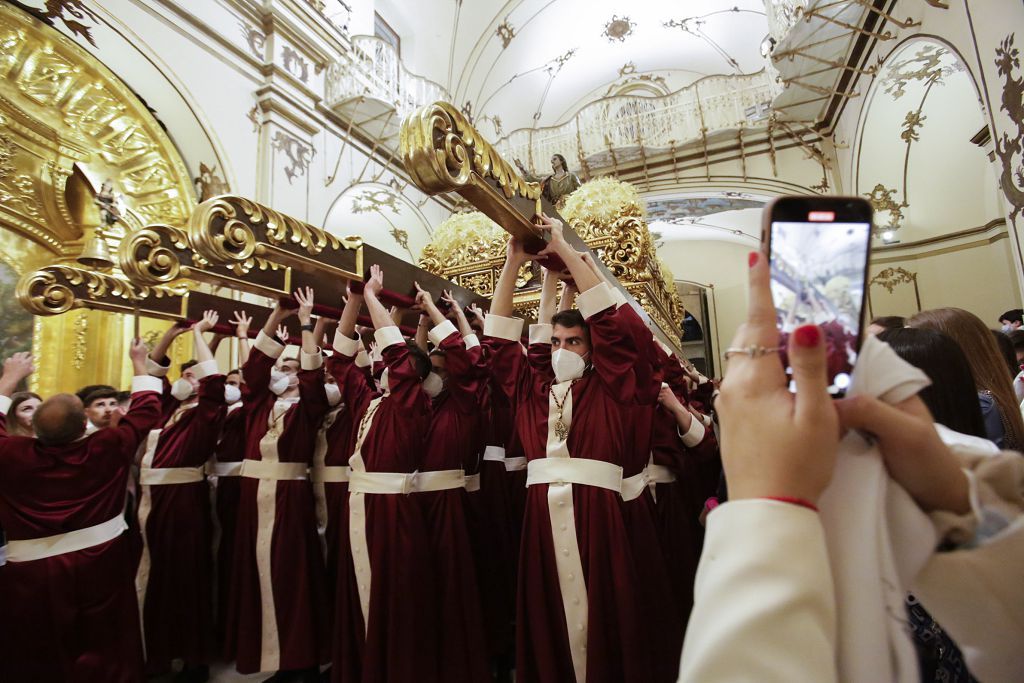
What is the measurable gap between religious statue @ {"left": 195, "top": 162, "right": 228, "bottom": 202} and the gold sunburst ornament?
8442mm

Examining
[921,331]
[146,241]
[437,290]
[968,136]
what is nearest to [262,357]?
[146,241]

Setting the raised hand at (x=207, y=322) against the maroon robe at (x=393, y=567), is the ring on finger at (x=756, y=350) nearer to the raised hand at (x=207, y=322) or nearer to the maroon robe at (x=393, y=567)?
the maroon robe at (x=393, y=567)

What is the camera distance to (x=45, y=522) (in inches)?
100

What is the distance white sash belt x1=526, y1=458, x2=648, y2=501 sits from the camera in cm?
208

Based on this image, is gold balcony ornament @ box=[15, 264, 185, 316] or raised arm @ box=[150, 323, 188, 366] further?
raised arm @ box=[150, 323, 188, 366]

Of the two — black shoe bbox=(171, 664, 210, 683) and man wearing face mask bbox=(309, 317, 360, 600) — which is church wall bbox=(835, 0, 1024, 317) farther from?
black shoe bbox=(171, 664, 210, 683)

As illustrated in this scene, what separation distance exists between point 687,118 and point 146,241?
8877mm

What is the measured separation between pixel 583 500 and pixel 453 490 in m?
0.92

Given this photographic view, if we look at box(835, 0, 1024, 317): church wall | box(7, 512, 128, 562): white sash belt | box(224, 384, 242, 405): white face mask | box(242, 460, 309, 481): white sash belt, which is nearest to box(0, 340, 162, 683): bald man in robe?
box(7, 512, 128, 562): white sash belt

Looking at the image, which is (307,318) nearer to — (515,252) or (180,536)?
(515,252)

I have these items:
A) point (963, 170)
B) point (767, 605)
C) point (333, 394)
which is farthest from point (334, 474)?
point (963, 170)

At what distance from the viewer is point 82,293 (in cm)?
322

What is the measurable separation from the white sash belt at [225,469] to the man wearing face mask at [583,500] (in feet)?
7.96

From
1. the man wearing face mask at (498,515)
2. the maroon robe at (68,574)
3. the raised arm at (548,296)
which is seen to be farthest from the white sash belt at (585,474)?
the maroon robe at (68,574)
